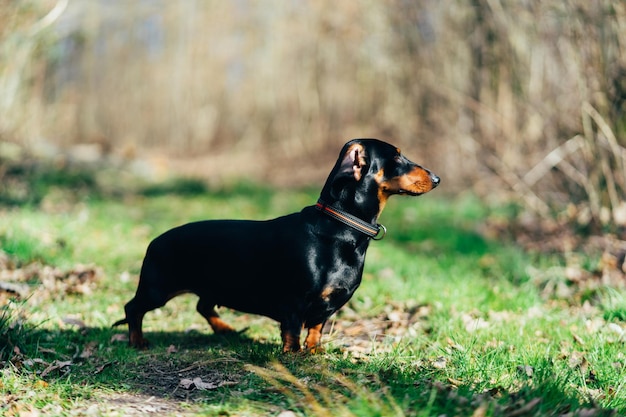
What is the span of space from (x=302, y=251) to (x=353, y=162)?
0.48 m

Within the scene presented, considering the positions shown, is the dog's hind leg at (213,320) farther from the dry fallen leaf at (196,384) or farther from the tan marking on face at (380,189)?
the tan marking on face at (380,189)

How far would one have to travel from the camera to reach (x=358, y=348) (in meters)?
3.52

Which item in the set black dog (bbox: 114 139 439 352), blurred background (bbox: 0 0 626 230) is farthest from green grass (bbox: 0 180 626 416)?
blurred background (bbox: 0 0 626 230)

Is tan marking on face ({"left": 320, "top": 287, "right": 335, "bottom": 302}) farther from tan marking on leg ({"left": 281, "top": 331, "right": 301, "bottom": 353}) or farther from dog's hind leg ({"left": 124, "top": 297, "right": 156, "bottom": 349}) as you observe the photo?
dog's hind leg ({"left": 124, "top": 297, "right": 156, "bottom": 349})

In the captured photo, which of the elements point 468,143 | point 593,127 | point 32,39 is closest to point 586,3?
point 593,127

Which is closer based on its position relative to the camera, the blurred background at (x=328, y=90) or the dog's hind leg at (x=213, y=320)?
the dog's hind leg at (x=213, y=320)

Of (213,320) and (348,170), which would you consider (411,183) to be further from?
(213,320)

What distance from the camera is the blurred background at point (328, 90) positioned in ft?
20.4

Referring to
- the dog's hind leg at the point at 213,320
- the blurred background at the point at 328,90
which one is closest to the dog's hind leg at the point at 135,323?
the dog's hind leg at the point at 213,320

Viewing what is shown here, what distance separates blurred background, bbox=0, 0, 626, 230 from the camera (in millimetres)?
6223

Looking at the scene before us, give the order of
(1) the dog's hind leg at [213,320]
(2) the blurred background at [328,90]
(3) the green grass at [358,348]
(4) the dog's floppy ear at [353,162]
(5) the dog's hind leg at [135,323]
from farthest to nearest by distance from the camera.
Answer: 1. (2) the blurred background at [328,90]
2. (1) the dog's hind leg at [213,320]
3. (5) the dog's hind leg at [135,323]
4. (4) the dog's floppy ear at [353,162]
5. (3) the green grass at [358,348]

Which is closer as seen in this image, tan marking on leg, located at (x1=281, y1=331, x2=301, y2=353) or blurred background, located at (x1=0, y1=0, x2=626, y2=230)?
tan marking on leg, located at (x1=281, y1=331, x2=301, y2=353)

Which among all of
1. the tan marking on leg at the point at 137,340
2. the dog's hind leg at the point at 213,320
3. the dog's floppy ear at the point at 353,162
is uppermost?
the dog's floppy ear at the point at 353,162

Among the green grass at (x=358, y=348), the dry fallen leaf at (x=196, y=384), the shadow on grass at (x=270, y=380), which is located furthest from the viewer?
the dry fallen leaf at (x=196, y=384)
